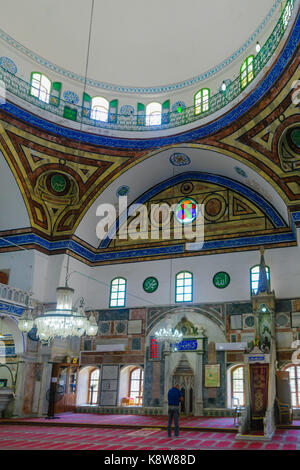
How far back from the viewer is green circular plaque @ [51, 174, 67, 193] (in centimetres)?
1259

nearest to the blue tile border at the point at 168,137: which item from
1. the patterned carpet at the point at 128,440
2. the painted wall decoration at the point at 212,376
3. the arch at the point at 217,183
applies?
the arch at the point at 217,183

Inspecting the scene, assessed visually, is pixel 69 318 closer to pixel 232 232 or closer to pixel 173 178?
pixel 232 232

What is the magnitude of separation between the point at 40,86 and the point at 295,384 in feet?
32.2

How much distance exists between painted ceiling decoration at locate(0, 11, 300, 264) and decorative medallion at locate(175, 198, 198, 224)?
0.19 meters

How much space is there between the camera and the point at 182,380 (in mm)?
11828

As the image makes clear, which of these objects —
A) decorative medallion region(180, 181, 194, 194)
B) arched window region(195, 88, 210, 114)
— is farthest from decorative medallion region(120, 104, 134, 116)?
decorative medallion region(180, 181, 194, 194)

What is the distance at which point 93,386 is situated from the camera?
1330 cm

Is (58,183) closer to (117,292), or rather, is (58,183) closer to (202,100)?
(117,292)

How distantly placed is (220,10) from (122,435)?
9.79 m

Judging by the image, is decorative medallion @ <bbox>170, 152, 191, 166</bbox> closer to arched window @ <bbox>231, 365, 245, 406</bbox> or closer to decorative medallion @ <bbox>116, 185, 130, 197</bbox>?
decorative medallion @ <bbox>116, 185, 130, 197</bbox>

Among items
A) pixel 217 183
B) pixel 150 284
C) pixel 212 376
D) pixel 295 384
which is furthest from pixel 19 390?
pixel 217 183
